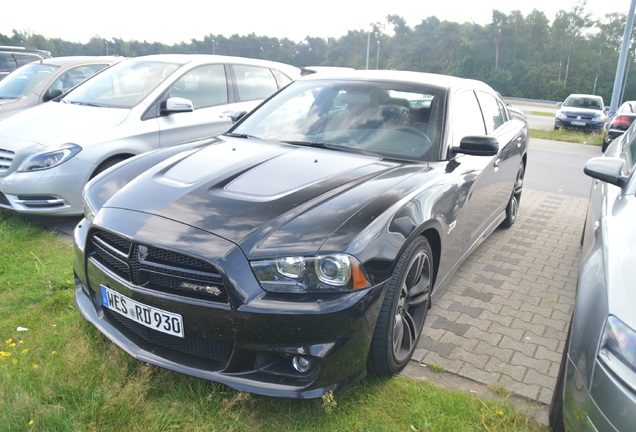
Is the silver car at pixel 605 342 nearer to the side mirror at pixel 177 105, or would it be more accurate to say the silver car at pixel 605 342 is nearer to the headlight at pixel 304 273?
the headlight at pixel 304 273

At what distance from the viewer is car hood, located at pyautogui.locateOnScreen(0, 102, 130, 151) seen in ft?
16.8

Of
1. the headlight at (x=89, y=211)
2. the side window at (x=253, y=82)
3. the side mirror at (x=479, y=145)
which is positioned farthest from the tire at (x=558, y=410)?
the side window at (x=253, y=82)

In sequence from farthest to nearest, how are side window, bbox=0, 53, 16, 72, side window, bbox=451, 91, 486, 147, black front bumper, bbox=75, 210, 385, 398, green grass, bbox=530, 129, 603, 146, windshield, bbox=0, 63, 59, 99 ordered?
green grass, bbox=530, 129, 603, 146
side window, bbox=0, 53, 16, 72
windshield, bbox=0, 63, 59, 99
side window, bbox=451, 91, 486, 147
black front bumper, bbox=75, 210, 385, 398

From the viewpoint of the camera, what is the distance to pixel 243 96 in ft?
21.9

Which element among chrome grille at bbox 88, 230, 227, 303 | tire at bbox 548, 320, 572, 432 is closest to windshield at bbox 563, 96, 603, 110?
tire at bbox 548, 320, 572, 432

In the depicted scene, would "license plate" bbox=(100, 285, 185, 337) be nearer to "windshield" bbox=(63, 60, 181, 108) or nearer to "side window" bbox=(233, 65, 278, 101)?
"windshield" bbox=(63, 60, 181, 108)

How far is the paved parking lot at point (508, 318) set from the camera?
9.53 feet

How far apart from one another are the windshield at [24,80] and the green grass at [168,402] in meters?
6.85

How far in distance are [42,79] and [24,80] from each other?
376 mm

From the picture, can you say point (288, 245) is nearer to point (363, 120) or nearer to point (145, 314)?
point (145, 314)

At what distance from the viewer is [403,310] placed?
9.23 ft

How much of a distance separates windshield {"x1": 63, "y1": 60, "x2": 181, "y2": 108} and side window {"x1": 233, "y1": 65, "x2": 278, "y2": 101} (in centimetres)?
93

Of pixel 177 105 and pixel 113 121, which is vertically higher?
pixel 177 105

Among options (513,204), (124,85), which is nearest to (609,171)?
(513,204)
